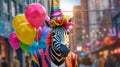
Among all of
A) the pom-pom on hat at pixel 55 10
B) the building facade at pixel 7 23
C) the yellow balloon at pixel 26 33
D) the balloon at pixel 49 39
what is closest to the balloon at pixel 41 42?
the balloon at pixel 49 39

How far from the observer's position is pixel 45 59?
711 centimetres

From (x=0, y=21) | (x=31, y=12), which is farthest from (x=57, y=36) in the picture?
(x=0, y=21)

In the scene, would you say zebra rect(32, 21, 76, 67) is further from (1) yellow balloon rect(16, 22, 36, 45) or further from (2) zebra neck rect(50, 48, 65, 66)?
(1) yellow balloon rect(16, 22, 36, 45)

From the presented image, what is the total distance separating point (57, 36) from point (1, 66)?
11883 mm

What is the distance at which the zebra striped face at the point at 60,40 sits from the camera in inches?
255

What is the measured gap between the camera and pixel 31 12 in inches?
359

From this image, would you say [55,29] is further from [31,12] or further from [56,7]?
[31,12]

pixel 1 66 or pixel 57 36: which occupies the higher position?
pixel 57 36

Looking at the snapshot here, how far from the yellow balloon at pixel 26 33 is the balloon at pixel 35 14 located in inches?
6.0

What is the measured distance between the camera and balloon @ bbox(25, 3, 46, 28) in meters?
8.90

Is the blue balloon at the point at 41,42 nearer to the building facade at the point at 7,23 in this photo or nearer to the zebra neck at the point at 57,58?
the zebra neck at the point at 57,58

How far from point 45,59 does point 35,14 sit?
220 cm

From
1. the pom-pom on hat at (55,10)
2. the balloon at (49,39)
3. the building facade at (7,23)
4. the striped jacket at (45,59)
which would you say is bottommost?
the building facade at (7,23)

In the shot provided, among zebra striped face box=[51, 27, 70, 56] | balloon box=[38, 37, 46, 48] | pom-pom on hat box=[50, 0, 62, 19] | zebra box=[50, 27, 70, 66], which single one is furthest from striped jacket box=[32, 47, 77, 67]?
pom-pom on hat box=[50, 0, 62, 19]
